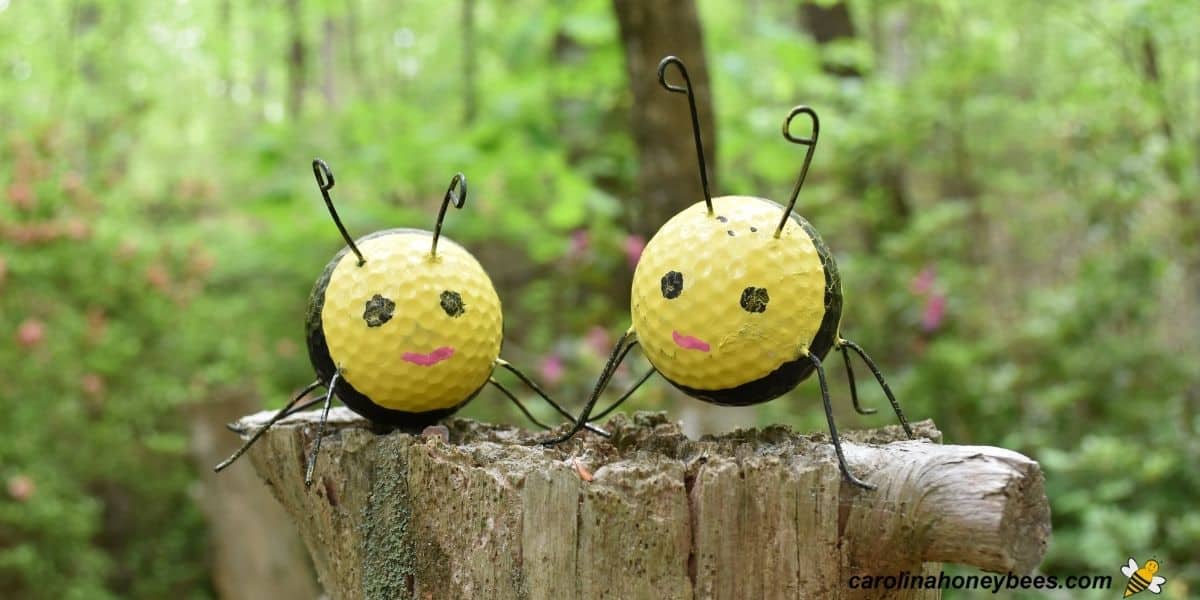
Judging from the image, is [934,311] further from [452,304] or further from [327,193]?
[327,193]

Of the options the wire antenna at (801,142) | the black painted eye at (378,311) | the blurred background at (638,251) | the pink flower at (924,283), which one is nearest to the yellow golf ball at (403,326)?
the black painted eye at (378,311)

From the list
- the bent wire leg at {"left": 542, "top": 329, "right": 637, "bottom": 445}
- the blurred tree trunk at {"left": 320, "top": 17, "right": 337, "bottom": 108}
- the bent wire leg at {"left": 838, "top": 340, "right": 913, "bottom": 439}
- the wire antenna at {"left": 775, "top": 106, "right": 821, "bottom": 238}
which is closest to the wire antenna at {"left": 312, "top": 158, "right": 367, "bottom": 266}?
the bent wire leg at {"left": 542, "top": 329, "right": 637, "bottom": 445}

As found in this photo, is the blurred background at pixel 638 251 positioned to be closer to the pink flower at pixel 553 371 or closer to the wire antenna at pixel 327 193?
the pink flower at pixel 553 371

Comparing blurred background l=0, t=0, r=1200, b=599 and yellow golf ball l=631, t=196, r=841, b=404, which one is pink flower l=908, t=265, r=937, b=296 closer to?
blurred background l=0, t=0, r=1200, b=599

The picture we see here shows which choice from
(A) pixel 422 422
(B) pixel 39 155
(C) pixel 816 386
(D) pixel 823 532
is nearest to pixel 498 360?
(A) pixel 422 422

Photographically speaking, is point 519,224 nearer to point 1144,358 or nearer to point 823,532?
point 1144,358

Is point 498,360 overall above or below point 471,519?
above

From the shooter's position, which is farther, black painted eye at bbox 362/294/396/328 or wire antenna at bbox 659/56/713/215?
black painted eye at bbox 362/294/396/328
